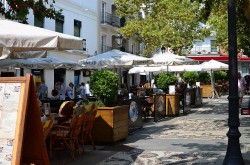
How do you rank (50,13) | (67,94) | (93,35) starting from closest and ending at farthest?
(50,13) → (67,94) → (93,35)

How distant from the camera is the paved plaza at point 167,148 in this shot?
7.99 meters

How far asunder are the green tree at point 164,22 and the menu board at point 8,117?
25.0m

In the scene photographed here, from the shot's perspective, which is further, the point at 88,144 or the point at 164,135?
the point at 164,135

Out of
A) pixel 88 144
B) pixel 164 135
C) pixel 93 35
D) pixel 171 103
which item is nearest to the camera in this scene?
pixel 88 144

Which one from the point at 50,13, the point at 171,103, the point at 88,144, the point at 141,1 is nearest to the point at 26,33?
the point at 50,13

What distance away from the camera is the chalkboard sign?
16.3 ft

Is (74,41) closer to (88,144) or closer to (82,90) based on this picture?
(88,144)

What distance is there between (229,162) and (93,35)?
2944 centimetres

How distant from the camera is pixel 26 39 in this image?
7.21 metres

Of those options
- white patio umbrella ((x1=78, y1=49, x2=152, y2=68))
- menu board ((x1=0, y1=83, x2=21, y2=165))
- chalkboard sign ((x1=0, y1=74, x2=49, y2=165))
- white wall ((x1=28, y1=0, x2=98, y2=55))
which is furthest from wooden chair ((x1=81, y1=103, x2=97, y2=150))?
white wall ((x1=28, y1=0, x2=98, y2=55))

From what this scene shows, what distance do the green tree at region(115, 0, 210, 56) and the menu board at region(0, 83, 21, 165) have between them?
2505 cm

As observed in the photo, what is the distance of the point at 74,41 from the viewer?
811cm

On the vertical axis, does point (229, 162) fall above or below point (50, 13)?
below

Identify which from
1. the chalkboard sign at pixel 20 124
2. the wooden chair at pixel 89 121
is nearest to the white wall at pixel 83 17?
the wooden chair at pixel 89 121
